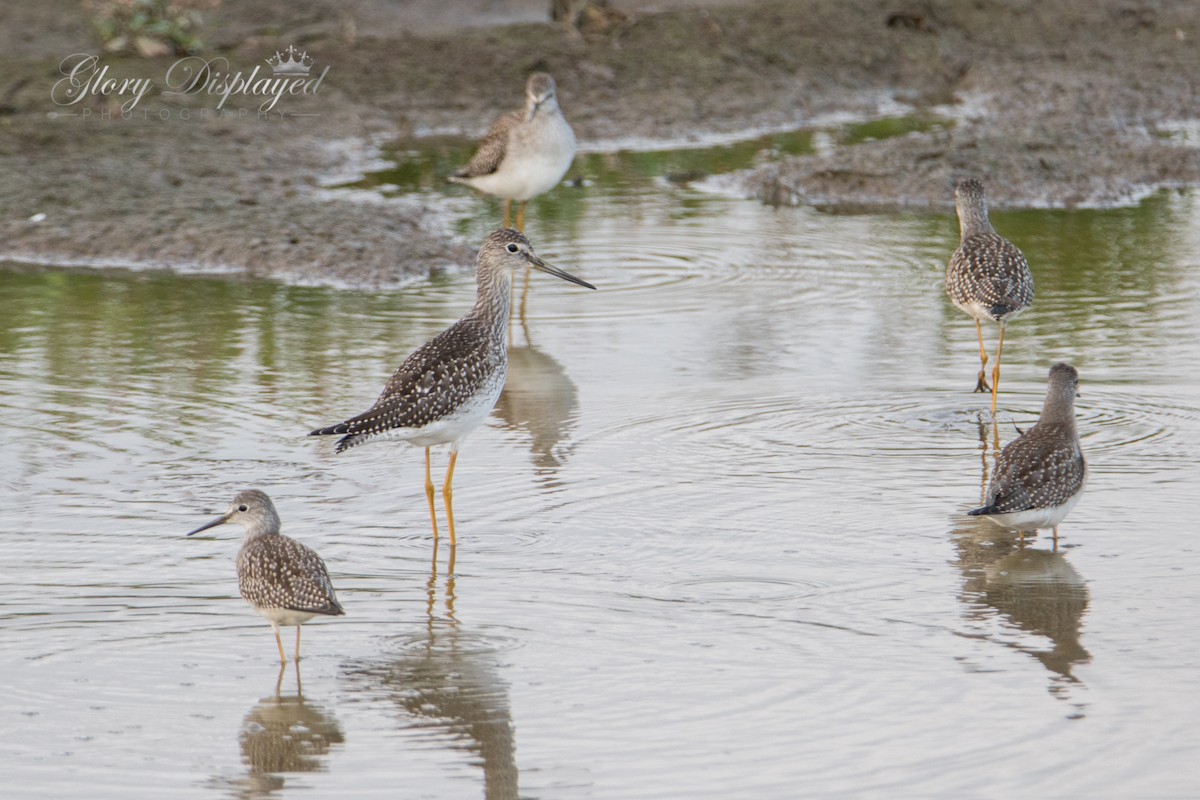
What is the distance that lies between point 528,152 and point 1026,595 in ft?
28.1

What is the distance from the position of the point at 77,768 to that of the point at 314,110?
16382mm

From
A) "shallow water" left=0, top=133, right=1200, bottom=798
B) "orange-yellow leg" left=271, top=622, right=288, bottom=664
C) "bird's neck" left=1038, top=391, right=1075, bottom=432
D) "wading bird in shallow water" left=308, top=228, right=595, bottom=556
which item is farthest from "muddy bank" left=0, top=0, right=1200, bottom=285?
"orange-yellow leg" left=271, top=622, right=288, bottom=664

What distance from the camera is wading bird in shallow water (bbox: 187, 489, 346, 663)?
6.79m

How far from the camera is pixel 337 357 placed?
39.7ft

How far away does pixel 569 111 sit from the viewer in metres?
22.0

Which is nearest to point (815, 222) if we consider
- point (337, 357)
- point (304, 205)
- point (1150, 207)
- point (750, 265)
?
point (750, 265)

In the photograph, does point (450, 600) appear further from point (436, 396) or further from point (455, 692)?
point (436, 396)

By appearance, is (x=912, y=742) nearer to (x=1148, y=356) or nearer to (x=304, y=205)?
(x=1148, y=356)

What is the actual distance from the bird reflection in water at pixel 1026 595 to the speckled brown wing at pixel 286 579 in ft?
9.43

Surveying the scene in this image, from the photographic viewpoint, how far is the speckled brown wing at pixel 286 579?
678cm

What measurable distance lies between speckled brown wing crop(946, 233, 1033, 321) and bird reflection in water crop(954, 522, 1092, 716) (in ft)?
7.88

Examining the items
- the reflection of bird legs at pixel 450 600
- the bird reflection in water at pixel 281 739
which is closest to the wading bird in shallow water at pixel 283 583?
the bird reflection in water at pixel 281 739

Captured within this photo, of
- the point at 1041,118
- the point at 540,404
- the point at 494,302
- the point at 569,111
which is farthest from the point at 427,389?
the point at 1041,118

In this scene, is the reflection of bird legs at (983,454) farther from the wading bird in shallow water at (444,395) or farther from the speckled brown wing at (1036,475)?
the wading bird in shallow water at (444,395)
